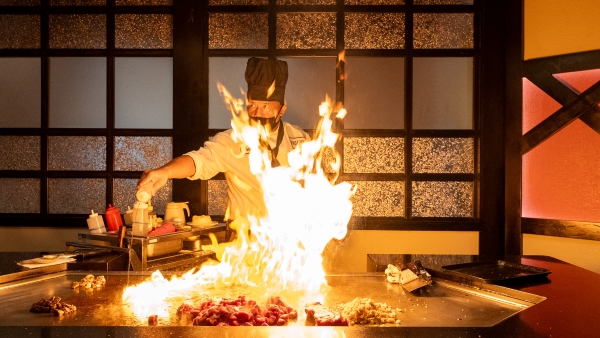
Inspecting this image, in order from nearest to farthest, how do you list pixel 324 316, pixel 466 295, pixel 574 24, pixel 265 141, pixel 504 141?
pixel 324 316 → pixel 466 295 → pixel 265 141 → pixel 574 24 → pixel 504 141

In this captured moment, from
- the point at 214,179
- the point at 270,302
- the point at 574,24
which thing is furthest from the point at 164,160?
the point at 574,24

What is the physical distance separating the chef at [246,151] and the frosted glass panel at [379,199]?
3.50 feet

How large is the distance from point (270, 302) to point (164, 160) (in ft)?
10.4

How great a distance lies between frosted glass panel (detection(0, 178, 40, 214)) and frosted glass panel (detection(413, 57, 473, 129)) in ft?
12.7

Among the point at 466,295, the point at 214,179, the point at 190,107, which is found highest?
the point at 190,107

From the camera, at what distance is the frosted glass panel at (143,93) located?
5.27m

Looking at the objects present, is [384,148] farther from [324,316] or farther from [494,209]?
[324,316]

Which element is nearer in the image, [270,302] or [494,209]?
[270,302]

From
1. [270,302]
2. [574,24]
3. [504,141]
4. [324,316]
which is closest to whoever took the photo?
[324,316]

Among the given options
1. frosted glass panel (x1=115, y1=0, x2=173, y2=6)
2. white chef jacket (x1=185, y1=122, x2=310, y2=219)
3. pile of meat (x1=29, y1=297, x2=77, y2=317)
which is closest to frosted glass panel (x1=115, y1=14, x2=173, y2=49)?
frosted glass panel (x1=115, y1=0, x2=173, y2=6)

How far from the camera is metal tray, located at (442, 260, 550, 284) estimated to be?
2.69 meters

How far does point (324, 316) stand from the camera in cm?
219

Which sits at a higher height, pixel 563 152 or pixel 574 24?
pixel 574 24

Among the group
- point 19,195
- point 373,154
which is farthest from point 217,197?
point 19,195
